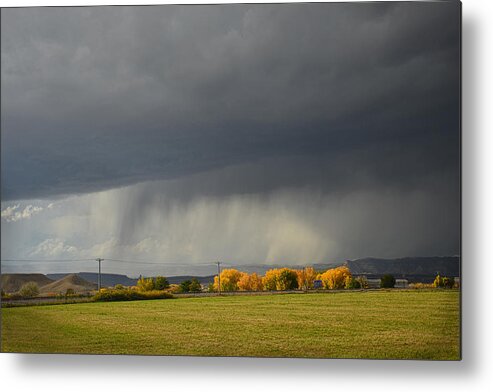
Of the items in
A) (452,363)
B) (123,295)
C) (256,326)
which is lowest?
(452,363)

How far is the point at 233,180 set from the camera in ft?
18.5

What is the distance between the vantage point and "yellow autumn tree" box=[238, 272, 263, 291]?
18.3 feet

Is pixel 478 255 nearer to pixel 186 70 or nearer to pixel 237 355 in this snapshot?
pixel 237 355

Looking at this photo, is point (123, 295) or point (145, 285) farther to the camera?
point (123, 295)

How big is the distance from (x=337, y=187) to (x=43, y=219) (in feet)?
7.36

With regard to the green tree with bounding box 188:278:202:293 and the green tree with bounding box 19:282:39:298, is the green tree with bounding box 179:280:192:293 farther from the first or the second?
the green tree with bounding box 19:282:39:298

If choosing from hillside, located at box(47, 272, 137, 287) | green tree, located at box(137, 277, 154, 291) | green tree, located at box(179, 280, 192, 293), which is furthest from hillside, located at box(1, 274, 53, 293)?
green tree, located at box(179, 280, 192, 293)

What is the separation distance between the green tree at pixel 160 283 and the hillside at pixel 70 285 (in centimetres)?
48

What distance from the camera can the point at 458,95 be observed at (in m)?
5.25

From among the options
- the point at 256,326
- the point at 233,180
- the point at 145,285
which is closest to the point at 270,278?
the point at 256,326

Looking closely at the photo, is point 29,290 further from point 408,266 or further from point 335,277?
point 408,266

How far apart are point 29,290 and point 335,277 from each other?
2.32 m

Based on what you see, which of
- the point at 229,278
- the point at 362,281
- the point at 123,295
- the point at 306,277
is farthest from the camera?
the point at 123,295

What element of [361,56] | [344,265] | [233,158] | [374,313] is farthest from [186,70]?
[374,313]
